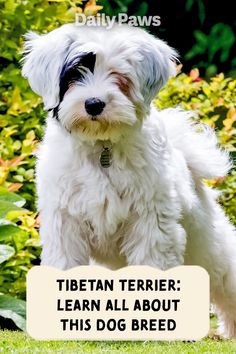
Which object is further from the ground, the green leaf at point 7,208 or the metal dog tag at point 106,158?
the metal dog tag at point 106,158

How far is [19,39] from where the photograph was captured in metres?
7.65

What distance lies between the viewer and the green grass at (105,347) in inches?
213

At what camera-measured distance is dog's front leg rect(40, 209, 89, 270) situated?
5797 mm

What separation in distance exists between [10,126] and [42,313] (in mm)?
2078

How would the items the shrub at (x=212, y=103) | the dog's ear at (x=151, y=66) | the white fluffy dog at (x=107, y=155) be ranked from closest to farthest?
the white fluffy dog at (x=107, y=155) → the dog's ear at (x=151, y=66) → the shrub at (x=212, y=103)

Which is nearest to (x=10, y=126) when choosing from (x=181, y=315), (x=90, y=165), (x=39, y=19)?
(x=39, y=19)

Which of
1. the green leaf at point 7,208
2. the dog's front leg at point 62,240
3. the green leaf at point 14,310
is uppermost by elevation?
the dog's front leg at point 62,240

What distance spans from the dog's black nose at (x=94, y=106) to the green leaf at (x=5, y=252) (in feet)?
4.81

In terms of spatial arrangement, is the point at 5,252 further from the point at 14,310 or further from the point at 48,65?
the point at 48,65

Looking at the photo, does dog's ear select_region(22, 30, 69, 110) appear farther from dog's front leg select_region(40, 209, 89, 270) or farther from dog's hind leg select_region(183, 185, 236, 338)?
dog's hind leg select_region(183, 185, 236, 338)

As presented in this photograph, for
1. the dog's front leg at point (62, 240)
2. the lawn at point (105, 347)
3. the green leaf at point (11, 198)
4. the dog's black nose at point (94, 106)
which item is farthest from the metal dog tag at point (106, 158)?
the green leaf at point (11, 198)

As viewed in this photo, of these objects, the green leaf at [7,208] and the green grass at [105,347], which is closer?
the green grass at [105,347]

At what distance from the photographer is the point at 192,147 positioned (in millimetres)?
6434

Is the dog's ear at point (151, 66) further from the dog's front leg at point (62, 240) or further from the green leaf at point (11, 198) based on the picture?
the green leaf at point (11, 198)
